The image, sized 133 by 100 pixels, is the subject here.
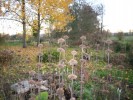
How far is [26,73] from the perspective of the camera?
6.86 m

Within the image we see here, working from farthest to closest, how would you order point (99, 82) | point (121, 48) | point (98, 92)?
1. point (121, 48)
2. point (99, 82)
3. point (98, 92)

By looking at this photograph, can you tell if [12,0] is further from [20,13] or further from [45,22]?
[45,22]

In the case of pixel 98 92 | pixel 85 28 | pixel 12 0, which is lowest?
pixel 98 92

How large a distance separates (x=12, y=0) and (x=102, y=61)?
1010 cm

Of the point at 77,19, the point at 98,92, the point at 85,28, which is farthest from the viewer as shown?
the point at 77,19

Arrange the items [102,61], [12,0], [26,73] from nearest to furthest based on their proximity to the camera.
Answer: [26,73] < [102,61] < [12,0]

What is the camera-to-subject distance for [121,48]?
53.4 feet

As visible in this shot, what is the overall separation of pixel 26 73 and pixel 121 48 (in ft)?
33.7

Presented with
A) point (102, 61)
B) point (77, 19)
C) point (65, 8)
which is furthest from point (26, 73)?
point (77, 19)

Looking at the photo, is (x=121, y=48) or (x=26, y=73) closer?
(x=26, y=73)

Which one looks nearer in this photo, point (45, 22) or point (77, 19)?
point (45, 22)

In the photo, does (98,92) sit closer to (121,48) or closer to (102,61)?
(102,61)

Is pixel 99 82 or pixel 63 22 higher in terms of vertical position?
pixel 63 22

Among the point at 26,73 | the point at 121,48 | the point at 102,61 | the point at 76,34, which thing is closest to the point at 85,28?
the point at 76,34
